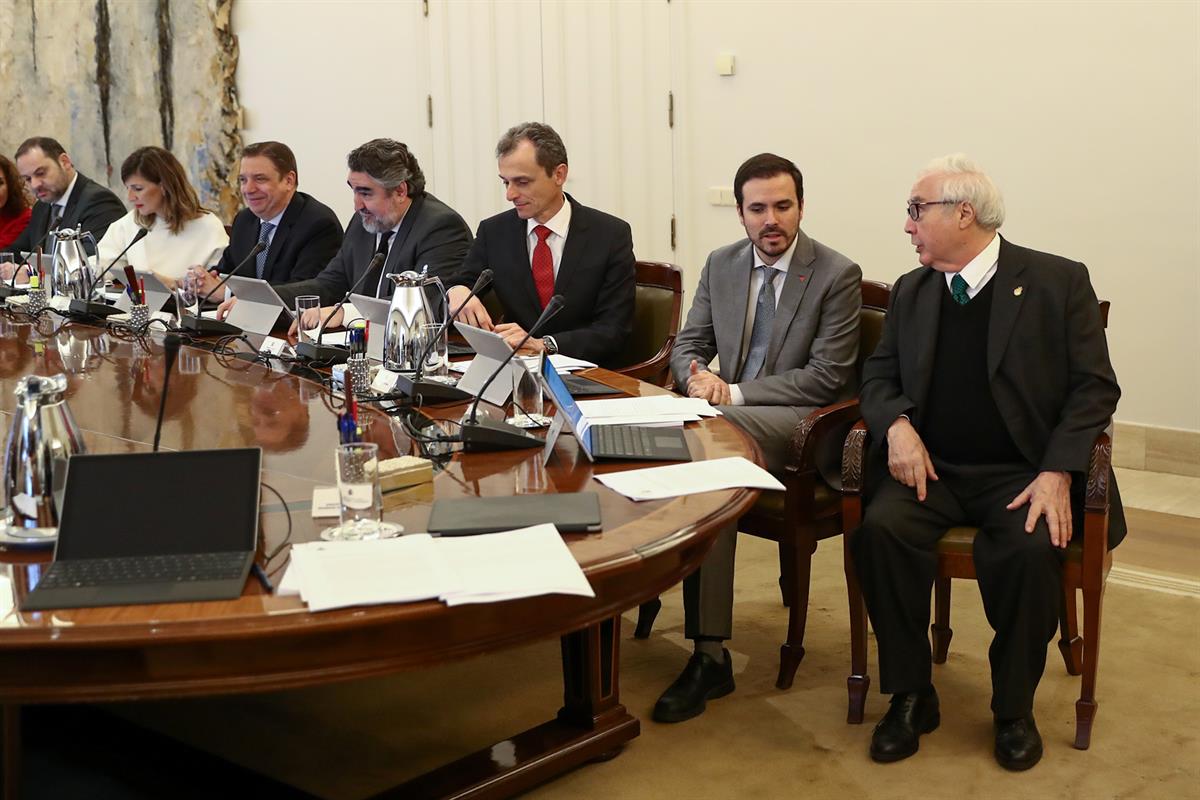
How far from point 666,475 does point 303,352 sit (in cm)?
142

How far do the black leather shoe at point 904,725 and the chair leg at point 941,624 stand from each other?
0.39 meters

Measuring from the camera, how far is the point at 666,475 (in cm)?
217

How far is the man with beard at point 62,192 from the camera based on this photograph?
5828 millimetres

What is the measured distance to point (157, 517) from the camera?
1747 mm

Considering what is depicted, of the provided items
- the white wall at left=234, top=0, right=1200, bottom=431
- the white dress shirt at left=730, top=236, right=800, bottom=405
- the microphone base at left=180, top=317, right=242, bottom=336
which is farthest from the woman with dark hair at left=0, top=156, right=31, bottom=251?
the white dress shirt at left=730, top=236, right=800, bottom=405

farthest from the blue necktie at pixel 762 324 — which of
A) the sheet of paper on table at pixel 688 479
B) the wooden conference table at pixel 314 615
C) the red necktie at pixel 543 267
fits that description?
the sheet of paper on table at pixel 688 479

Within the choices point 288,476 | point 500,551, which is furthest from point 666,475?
point 288,476

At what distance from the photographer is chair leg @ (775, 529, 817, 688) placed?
9.57 feet

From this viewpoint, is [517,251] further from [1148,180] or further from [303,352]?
[1148,180]

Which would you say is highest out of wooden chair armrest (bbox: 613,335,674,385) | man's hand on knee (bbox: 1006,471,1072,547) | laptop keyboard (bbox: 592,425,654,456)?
wooden chair armrest (bbox: 613,335,674,385)

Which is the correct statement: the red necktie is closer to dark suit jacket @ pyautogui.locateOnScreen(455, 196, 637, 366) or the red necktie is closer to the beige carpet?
dark suit jacket @ pyautogui.locateOnScreen(455, 196, 637, 366)

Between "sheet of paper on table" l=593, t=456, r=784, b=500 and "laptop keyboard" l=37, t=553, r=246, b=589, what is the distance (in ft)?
2.10

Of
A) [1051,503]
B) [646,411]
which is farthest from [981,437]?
[646,411]

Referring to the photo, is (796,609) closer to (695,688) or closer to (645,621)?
(695,688)
